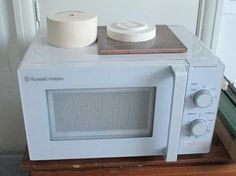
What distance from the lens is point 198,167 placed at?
0.84 meters

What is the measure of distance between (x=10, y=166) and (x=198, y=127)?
737mm

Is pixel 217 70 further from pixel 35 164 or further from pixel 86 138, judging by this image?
pixel 35 164

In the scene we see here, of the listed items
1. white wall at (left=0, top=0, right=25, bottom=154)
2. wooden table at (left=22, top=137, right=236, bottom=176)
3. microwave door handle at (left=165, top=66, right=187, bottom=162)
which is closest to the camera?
microwave door handle at (left=165, top=66, right=187, bottom=162)

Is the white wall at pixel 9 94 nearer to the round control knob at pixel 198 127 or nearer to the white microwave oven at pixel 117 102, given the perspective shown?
the white microwave oven at pixel 117 102

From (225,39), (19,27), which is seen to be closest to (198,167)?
(225,39)

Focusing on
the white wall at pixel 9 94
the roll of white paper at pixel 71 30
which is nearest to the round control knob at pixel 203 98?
the roll of white paper at pixel 71 30

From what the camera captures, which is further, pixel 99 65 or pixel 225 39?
pixel 225 39

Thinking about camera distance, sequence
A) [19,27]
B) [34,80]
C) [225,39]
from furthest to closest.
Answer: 1. [225,39]
2. [19,27]
3. [34,80]

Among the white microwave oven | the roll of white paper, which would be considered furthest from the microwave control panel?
the roll of white paper

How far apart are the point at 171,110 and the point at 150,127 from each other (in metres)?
0.09

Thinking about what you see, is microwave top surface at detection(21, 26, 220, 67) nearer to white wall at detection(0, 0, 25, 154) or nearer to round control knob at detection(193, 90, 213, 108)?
round control knob at detection(193, 90, 213, 108)

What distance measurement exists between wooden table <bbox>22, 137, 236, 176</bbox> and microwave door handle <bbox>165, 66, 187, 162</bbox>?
5cm

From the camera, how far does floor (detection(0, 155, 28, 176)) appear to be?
114cm

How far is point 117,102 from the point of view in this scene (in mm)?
777
